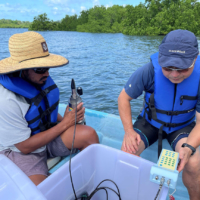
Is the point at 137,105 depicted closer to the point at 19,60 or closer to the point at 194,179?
the point at 194,179

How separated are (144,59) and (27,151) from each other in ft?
31.8

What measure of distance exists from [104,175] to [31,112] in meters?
0.71

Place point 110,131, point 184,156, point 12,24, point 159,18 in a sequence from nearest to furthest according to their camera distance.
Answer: point 184,156 < point 110,131 < point 159,18 < point 12,24

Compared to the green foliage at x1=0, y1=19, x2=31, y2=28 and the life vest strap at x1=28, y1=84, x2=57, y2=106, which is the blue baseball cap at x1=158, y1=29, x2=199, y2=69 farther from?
the green foliage at x1=0, y1=19, x2=31, y2=28

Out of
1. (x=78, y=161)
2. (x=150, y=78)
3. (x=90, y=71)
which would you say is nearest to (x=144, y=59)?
(x=90, y=71)

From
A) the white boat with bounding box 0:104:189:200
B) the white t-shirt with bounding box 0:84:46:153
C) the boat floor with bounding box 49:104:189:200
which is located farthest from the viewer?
the boat floor with bounding box 49:104:189:200

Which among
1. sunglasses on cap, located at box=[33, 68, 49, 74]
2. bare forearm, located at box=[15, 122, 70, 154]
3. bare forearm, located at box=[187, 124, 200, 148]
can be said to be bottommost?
bare forearm, located at box=[15, 122, 70, 154]

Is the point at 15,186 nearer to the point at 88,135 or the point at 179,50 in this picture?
the point at 88,135

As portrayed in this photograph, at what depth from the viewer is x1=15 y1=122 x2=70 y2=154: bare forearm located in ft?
4.73

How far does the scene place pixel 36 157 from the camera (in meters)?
1.54

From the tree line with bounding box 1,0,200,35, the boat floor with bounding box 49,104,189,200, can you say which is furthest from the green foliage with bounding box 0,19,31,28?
the boat floor with bounding box 49,104,189,200

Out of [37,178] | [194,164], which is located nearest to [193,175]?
[194,164]

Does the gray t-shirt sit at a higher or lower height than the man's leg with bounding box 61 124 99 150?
higher

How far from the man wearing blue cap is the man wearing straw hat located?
1.36 feet
